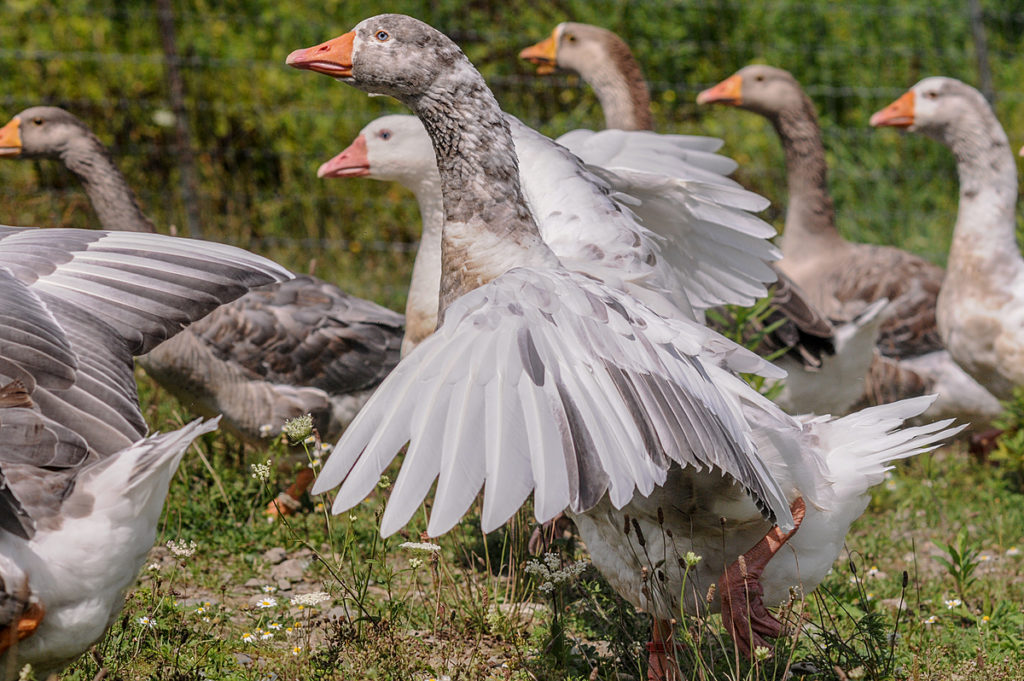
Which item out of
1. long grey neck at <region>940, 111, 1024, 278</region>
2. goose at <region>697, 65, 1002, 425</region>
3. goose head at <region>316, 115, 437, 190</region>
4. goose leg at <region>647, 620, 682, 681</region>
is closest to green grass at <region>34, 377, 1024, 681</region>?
goose leg at <region>647, 620, 682, 681</region>

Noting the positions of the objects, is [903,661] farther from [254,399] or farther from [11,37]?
[11,37]

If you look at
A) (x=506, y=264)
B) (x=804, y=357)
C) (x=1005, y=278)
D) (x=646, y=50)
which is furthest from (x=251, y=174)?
(x=506, y=264)

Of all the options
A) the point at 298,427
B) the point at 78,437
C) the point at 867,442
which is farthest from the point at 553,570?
the point at 78,437

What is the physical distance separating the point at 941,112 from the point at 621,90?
179cm

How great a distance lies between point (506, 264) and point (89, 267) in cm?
109

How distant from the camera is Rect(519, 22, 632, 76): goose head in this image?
6.77 metres

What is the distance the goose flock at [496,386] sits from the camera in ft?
7.38

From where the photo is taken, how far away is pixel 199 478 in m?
4.61

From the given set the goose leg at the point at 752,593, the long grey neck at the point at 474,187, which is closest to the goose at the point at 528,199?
the long grey neck at the point at 474,187

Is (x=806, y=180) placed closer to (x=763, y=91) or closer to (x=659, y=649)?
(x=763, y=91)

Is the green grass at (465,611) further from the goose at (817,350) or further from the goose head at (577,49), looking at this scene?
the goose head at (577,49)

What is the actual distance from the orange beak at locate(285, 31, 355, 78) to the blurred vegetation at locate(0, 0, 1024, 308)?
4.58 meters

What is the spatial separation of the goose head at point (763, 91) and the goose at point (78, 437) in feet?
15.3

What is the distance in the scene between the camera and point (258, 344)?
5.14 meters
